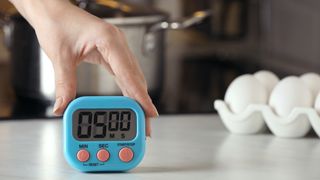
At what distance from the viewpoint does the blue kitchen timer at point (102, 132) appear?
708 millimetres

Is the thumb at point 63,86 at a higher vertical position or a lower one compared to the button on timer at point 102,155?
higher

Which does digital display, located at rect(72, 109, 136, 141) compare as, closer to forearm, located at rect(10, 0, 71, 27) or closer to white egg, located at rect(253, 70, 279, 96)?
forearm, located at rect(10, 0, 71, 27)

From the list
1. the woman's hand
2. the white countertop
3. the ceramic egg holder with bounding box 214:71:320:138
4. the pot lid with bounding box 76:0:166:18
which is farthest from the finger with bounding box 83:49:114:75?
the pot lid with bounding box 76:0:166:18

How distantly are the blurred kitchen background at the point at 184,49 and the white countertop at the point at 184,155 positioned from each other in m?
0.19

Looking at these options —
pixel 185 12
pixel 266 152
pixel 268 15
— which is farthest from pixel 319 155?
pixel 268 15

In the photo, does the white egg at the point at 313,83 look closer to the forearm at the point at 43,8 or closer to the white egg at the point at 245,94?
the white egg at the point at 245,94

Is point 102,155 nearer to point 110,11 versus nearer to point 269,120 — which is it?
point 269,120

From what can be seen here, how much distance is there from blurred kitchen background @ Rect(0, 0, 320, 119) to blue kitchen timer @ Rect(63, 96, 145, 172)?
1.50ft

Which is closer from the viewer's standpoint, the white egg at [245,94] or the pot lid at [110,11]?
the white egg at [245,94]

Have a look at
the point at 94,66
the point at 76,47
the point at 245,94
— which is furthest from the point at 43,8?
the point at 94,66

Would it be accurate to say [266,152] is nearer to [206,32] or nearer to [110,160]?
[110,160]

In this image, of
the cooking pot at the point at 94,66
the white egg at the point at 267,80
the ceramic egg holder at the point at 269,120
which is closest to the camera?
the ceramic egg holder at the point at 269,120

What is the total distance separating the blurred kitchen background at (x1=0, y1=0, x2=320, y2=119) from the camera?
1.28m

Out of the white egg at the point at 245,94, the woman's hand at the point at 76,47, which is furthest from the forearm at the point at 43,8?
the white egg at the point at 245,94
